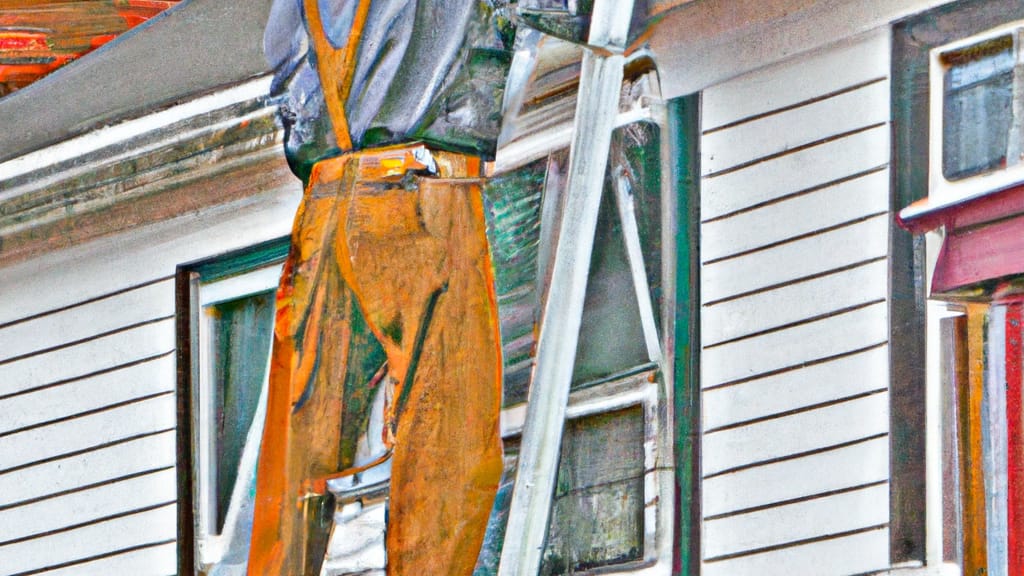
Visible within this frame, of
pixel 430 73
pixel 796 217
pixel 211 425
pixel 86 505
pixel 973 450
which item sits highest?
pixel 430 73

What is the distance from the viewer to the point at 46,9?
3525 mm

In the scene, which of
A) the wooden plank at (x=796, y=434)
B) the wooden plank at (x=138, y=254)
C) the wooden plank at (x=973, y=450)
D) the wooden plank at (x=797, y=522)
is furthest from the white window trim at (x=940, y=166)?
the wooden plank at (x=138, y=254)

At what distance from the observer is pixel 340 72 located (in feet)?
9.52

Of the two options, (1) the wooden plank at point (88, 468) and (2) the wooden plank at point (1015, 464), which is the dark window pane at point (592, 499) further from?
(1) the wooden plank at point (88, 468)

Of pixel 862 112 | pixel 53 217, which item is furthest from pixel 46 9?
pixel 862 112

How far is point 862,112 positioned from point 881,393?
38 cm

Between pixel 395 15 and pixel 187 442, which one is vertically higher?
pixel 395 15

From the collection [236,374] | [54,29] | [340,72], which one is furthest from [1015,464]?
[54,29]

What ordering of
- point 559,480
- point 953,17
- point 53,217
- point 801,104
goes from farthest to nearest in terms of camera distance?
point 53,217, point 559,480, point 801,104, point 953,17

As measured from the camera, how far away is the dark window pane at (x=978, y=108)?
2348 millimetres

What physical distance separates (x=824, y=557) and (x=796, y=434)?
0.17 m

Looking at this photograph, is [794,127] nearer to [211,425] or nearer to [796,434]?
[796,434]

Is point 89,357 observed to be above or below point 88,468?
above

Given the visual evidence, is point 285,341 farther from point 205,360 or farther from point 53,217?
point 53,217
